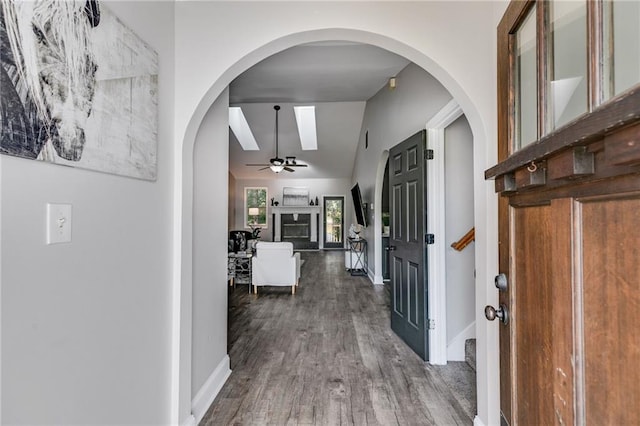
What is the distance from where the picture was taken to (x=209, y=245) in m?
2.34

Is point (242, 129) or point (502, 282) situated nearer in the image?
point (502, 282)

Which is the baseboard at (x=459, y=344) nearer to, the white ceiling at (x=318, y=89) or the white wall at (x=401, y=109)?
the white wall at (x=401, y=109)

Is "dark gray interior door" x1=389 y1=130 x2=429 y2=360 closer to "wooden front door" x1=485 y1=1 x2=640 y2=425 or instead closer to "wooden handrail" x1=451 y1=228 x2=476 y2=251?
"wooden handrail" x1=451 y1=228 x2=476 y2=251

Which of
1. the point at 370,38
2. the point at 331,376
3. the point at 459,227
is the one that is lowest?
the point at 331,376

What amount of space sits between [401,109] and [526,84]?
2924mm

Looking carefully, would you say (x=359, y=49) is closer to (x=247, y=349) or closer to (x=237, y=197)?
(x=247, y=349)

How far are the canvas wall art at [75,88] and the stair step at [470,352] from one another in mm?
2893

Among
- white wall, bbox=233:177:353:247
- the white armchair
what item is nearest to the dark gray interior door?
the white armchair

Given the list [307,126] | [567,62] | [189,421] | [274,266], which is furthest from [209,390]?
[307,126]

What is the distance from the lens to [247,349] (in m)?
3.16

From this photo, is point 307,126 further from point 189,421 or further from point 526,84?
point 526,84

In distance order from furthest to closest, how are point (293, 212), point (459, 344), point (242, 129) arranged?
point (293, 212) < point (242, 129) < point (459, 344)

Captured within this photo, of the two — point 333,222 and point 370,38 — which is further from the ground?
point 370,38

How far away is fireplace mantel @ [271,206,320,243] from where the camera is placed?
1266 cm
